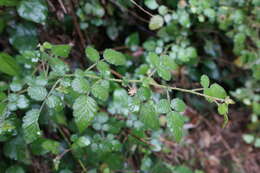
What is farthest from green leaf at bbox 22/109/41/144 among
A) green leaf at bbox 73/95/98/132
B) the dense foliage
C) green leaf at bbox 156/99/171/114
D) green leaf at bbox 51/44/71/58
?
green leaf at bbox 156/99/171/114

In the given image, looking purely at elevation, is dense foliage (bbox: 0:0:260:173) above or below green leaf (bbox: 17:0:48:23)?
below

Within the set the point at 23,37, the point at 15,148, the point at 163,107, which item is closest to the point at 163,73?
the point at 163,107

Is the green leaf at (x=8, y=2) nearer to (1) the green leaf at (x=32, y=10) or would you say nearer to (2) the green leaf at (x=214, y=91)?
(1) the green leaf at (x=32, y=10)

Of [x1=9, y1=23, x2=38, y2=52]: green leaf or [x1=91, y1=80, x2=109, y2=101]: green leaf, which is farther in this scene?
[x1=9, y1=23, x2=38, y2=52]: green leaf

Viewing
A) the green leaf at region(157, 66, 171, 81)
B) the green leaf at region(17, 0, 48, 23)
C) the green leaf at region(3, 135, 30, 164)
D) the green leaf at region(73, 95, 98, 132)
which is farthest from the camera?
the green leaf at region(17, 0, 48, 23)

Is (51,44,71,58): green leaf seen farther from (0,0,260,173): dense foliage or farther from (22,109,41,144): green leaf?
(22,109,41,144): green leaf

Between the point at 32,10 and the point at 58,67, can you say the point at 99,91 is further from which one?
the point at 32,10

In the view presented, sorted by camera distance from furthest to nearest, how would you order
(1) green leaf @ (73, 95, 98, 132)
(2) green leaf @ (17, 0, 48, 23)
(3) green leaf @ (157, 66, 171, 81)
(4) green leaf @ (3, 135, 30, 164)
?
1. (2) green leaf @ (17, 0, 48, 23)
2. (4) green leaf @ (3, 135, 30, 164)
3. (3) green leaf @ (157, 66, 171, 81)
4. (1) green leaf @ (73, 95, 98, 132)

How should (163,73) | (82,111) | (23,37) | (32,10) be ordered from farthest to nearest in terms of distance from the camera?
1. (23,37)
2. (32,10)
3. (163,73)
4. (82,111)
